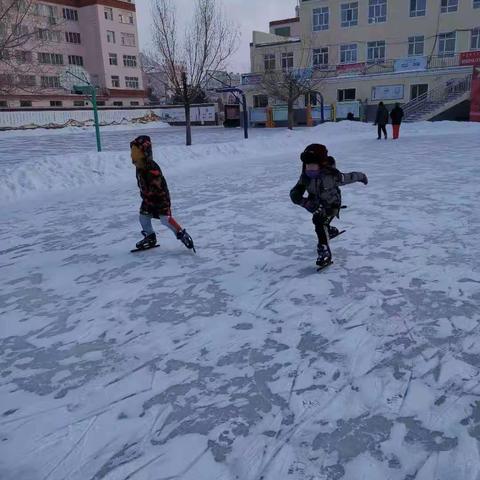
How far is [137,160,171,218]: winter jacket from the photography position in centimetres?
512

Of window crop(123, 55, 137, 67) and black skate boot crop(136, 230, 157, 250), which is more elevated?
window crop(123, 55, 137, 67)

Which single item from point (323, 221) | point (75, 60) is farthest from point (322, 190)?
point (75, 60)

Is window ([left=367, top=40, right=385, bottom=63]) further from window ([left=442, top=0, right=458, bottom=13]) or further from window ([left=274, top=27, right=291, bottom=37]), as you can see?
window ([left=274, top=27, right=291, bottom=37])

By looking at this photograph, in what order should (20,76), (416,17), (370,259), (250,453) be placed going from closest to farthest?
1. (250,453)
2. (370,259)
3. (20,76)
4. (416,17)

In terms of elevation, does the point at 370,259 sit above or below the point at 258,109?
below

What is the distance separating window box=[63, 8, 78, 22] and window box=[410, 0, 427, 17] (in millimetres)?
37636

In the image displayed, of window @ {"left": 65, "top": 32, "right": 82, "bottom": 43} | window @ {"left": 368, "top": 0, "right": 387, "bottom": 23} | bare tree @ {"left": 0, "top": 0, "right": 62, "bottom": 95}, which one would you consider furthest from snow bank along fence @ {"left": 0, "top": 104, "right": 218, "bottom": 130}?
bare tree @ {"left": 0, "top": 0, "right": 62, "bottom": 95}

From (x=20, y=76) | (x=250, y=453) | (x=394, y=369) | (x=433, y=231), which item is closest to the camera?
(x=250, y=453)

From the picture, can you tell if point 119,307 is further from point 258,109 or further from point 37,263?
point 258,109

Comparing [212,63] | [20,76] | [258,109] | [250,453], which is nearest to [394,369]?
Answer: [250,453]

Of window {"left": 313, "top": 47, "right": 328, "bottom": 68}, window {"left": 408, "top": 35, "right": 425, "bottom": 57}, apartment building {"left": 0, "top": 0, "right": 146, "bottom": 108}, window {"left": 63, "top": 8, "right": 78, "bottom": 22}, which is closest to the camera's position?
window {"left": 408, "top": 35, "right": 425, "bottom": 57}

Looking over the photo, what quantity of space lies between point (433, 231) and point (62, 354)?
184 inches

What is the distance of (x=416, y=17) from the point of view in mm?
33031

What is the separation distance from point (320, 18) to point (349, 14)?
2.37 meters
